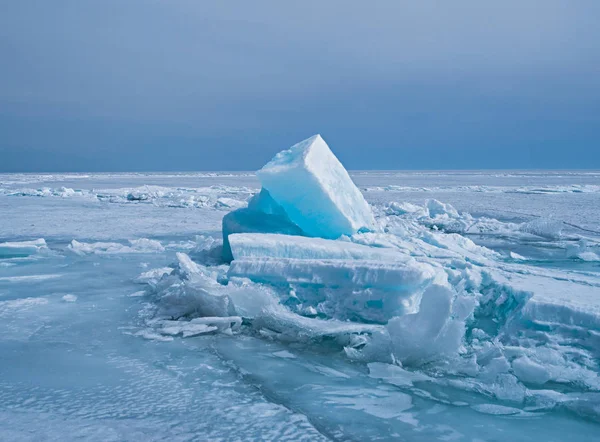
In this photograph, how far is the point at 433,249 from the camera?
5.57 m

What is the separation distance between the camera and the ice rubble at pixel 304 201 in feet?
18.0

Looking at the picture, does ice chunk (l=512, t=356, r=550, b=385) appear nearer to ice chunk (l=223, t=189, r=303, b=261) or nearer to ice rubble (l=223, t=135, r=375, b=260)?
ice rubble (l=223, t=135, r=375, b=260)

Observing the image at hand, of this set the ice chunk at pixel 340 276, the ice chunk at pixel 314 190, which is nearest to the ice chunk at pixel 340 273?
the ice chunk at pixel 340 276

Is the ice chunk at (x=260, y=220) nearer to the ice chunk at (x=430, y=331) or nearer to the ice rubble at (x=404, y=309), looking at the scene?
the ice rubble at (x=404, y=309)

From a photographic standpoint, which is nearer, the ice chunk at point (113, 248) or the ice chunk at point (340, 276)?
the ice chunk at point (340, 276)

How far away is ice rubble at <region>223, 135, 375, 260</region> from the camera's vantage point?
549cm

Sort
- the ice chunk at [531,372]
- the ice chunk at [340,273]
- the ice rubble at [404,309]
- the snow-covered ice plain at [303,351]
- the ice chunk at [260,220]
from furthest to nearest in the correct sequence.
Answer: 1. the ice chunk at [260,220]
2. the ice chunk at [340,273]
3. the ice rubble at [404,309]
4. the ice chunk at [531,372]
5. the snow-covered ice plain at [303,351]

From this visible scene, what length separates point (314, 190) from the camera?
17.9 feet

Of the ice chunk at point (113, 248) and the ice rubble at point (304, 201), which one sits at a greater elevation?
the ice rubble at point (304, 201)

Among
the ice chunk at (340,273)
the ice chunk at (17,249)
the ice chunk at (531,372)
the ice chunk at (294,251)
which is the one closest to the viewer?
the ice chunk at (531,372)

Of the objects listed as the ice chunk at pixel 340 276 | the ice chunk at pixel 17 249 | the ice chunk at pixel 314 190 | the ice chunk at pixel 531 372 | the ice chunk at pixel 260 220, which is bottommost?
the ice chunk at pixel 17 249

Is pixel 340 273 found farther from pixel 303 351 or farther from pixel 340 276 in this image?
pixel 303 351

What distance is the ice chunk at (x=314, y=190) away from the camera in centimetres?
546

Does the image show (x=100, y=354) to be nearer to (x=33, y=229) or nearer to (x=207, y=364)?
(x=207, y=364)
